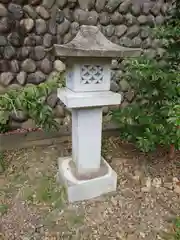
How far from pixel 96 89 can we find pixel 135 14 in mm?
1974

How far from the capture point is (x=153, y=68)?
1.93 m

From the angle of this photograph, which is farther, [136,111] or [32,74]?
[32,74]

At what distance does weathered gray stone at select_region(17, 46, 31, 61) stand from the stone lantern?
123 cm

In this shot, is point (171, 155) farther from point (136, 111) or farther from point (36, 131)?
point (36, 131)

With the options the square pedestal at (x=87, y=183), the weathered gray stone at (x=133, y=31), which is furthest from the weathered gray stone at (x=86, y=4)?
the square pedestal at (x=87, y=183)

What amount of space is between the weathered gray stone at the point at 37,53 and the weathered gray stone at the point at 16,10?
1.29 feet

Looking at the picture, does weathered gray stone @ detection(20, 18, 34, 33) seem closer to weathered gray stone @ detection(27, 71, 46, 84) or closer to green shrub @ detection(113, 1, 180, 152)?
weathered gray stone @ detection(27, 71, 46, 84)

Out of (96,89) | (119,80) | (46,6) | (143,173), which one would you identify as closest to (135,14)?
(119,80)

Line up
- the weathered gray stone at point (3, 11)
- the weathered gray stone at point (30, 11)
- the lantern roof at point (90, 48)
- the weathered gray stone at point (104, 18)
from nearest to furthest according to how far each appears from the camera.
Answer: the lantern roof at point (90, 48) < the weathered gray stone at point (3, 11) < the weathered gray stone at point (30, 11) < the weathered gray stone at point (104, 18)

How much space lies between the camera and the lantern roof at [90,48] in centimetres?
147

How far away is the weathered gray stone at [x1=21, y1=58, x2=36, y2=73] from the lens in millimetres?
2850

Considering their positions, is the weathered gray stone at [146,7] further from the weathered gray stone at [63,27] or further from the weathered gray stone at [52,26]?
the weathered gray stone at [52,26]

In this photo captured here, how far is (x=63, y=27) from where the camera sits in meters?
2.88

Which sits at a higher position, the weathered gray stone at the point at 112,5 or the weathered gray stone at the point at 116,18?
the weathered gray stone at the point at 112,5
